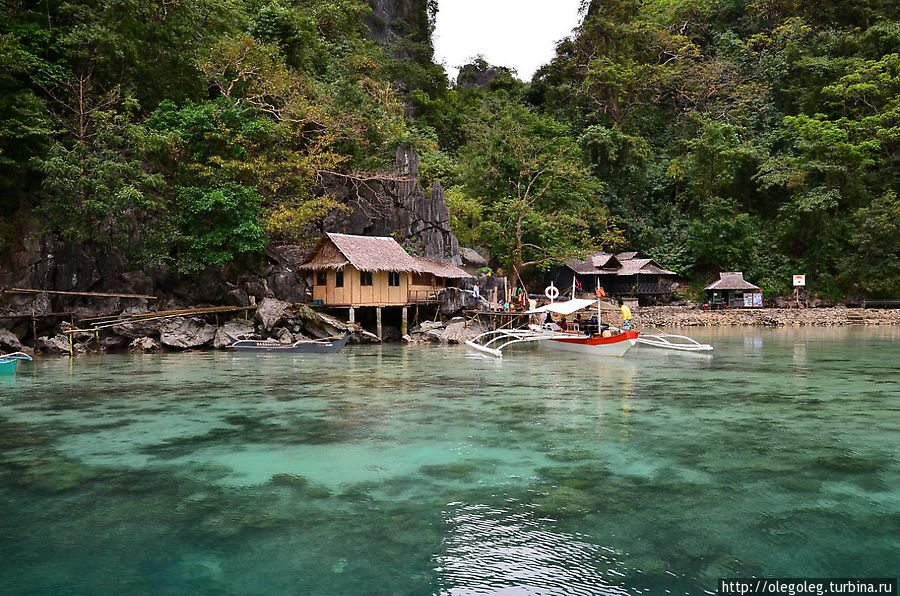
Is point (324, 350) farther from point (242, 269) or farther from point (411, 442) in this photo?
point (411, 442)

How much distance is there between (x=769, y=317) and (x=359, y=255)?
25.1 metres

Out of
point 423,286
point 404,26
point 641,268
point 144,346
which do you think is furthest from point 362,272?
point 404,26

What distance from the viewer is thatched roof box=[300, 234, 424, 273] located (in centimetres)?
2434

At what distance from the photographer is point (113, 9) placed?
72.7ft

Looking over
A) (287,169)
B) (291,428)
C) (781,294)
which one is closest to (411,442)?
(291,428)

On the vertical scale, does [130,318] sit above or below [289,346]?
above

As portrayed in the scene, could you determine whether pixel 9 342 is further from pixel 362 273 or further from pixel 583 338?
pixel 583 338

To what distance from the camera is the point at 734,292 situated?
128 ft

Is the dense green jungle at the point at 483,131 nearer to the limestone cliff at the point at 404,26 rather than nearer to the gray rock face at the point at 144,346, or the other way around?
the limestone cliff at the point at 404,26

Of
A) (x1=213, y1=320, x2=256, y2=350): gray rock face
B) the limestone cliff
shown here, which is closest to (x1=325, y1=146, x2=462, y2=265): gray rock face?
(x1=213, y1=320, x2=256, y2=350): gray rock face

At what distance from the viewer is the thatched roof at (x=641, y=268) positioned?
4019cm

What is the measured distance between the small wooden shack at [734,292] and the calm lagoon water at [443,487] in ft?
83.5

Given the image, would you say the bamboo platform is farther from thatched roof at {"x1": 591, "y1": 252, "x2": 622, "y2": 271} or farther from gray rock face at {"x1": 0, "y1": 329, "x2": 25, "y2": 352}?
thatched roof at {"x1": 591, "y1": 252, "x2": 622, "y2": 271}

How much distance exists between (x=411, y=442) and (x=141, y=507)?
3.65m
